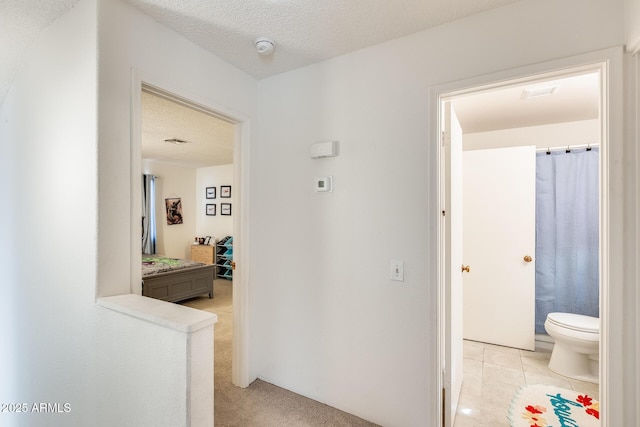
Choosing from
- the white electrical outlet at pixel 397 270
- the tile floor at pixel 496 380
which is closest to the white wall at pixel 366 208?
the white electrical outlet at pixel 397 270

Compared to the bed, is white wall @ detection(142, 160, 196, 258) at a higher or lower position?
higher

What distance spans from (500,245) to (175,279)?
165 inches

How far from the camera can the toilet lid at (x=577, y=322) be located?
233cm

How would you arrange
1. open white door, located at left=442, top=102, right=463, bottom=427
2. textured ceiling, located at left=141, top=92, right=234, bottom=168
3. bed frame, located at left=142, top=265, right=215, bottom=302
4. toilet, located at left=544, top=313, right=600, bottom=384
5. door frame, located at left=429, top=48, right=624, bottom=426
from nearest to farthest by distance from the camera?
1. door frame, located at left=429, top=48, right=624, bottom=426
2. open white door, located at left=442, top=102, right=463, bottom=427
3. toilet, located at left=544, top=313, right=600, bottom=384
4. textured ceiling, located at left=141, top=92, right=234, bottom=168
5. bed frame, located at left=142, top=265, right=215, bottom=302

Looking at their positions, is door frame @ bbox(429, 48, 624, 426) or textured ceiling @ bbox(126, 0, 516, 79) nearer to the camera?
door frame @ bbox(429, 48, 624, 426)

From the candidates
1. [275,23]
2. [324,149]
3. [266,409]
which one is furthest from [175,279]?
[275,23]

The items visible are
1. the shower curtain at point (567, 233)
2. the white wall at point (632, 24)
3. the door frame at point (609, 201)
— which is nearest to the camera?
the white wall at point (632, 24)

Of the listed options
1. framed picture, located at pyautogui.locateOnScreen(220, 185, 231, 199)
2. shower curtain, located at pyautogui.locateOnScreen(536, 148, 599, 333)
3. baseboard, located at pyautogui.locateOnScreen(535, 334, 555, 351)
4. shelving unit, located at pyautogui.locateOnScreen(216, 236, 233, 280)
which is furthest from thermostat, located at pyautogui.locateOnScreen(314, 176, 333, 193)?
framed picture, located at pyautogui.locateOnScreen(220, 185, 231, 199)

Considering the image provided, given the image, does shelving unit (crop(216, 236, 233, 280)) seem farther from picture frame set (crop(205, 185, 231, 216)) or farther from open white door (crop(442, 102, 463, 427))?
open white door (crop(442, 102, 463, 427))

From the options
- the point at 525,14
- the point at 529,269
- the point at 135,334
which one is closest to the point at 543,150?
the point at 529,269

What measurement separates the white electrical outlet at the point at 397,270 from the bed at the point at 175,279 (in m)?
3.41

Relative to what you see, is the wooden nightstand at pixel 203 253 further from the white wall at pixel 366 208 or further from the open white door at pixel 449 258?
the open white door at pixel 449 258

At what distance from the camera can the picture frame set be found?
6.18m

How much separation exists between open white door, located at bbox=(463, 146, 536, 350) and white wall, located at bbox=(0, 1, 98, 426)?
3.26 m
